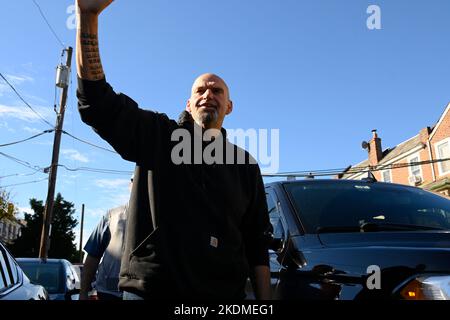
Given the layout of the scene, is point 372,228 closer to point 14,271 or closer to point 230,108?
point 230,108

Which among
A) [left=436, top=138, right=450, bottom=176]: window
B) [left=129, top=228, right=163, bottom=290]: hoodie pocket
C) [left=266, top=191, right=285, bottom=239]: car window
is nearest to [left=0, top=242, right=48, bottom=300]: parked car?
[left=129, top=228, right=163, bottom=290]: hoodie pocket

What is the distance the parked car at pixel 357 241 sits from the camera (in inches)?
76.1

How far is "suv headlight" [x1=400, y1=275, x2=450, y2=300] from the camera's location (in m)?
1.75

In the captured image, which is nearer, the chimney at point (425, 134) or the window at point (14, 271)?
the window at point (14, 271)

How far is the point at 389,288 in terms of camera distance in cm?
191

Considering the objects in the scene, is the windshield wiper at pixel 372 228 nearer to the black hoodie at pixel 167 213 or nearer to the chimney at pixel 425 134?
the black hoodie at pixel 167 213

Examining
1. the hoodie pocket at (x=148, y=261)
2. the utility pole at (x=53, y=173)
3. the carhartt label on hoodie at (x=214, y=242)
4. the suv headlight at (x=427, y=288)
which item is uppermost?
the utility pole at (x=53, y=173)

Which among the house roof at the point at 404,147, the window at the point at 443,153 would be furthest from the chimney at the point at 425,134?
the window at the point at 443,153

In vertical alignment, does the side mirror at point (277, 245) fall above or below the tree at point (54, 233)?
below

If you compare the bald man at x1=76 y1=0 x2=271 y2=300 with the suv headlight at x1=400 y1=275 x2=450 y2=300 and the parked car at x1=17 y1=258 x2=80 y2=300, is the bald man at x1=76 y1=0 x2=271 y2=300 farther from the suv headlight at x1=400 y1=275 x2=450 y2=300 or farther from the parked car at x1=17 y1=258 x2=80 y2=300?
the parked car at x1=17 y1=258 x2=80 y2=300

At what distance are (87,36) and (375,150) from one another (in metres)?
34.5

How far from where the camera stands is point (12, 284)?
9.10 feet
